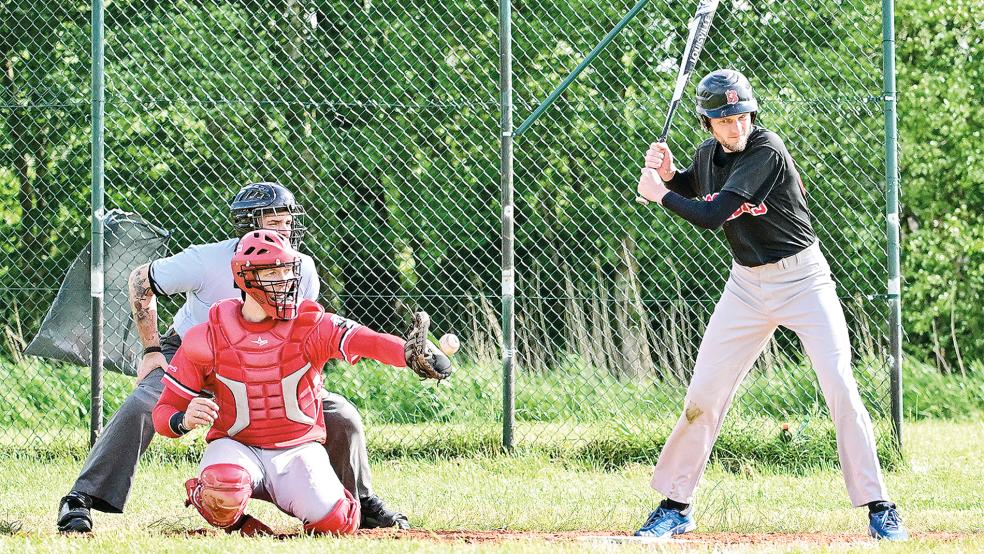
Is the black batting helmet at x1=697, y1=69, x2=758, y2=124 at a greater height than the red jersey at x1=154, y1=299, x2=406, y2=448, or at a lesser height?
greater

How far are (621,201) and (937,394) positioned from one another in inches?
149

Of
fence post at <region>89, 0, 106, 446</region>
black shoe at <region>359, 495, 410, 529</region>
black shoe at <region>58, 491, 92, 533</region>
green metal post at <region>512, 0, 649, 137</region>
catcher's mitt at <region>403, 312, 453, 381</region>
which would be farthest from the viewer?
fence post at <region>89, 0, 106, 446</region>

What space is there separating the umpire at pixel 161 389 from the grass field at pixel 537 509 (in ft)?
0.55

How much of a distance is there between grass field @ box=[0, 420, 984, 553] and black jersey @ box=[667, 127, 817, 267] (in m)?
1.22

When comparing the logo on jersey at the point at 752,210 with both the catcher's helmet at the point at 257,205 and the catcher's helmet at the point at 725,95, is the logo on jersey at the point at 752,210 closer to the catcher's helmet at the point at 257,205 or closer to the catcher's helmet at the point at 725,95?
the catcher's helmet at the point at 725,95

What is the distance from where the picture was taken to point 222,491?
4.43m

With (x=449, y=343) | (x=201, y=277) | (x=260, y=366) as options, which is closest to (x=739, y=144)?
(x=449, y=343)

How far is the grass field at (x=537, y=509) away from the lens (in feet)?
14.9

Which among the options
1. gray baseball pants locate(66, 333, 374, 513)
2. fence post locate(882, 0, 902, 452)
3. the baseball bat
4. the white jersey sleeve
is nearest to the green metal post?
the baseball bat

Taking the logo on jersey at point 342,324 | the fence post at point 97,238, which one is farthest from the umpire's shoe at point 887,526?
the fence post at point 97,238

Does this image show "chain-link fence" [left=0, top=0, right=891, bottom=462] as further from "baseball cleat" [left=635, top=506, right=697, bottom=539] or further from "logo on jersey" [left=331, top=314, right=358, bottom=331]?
"logo on jersey" [left=331, top=314, right=358, bottom=331]

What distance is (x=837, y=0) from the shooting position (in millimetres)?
9680

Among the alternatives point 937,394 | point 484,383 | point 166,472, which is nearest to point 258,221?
point 166,472

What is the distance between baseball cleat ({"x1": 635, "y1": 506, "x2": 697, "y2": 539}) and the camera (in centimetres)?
491
